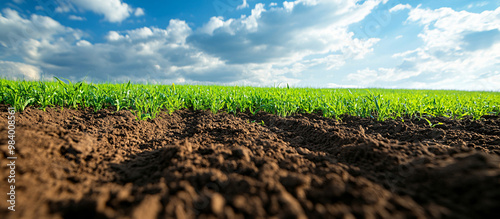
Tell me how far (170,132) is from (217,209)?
2294 millimetres

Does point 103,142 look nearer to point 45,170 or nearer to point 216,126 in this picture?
point 45,170

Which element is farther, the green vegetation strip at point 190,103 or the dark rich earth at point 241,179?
the green vegetation strip at point 190,103

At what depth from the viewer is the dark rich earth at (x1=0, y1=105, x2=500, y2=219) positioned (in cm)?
104

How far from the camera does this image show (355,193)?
115 cm

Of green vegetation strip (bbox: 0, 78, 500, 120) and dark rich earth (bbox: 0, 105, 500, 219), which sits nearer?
dark rich earth (bbox: 0, 105, 500, 219)

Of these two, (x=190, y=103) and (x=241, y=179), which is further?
(x=190, y=103)

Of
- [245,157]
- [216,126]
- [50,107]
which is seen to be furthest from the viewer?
[50,107]

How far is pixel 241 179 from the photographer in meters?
1.27

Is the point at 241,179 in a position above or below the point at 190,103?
below

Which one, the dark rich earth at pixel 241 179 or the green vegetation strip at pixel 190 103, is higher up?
the green vegetation strip at pixel 190 103

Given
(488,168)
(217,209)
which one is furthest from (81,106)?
(488,168)

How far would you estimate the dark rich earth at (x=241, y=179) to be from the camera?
3.40ft

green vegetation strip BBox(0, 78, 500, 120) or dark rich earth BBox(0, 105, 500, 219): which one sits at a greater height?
green vegetation strip BBox(0, 78, 500, 120)

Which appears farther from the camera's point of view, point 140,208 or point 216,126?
point 216,126
